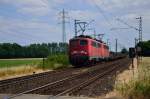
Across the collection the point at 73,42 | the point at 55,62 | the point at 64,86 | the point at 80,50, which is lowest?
the point at 64,86

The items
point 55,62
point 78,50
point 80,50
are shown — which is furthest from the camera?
point 55,62

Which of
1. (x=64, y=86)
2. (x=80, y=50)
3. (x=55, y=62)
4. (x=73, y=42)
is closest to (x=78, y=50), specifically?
(x=80, y=50)

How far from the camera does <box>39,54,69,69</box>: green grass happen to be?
50.0 meters

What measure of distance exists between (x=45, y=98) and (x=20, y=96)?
1286 mm

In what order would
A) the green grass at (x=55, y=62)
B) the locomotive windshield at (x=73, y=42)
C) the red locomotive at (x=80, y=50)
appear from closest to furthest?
the red locomotive at (x=80, y=50) < the locomotive windshield at (x=73, y=42) < the green grass at (x=55, y=62)

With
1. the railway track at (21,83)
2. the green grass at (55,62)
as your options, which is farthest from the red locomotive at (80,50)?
the railway track at (21,83)

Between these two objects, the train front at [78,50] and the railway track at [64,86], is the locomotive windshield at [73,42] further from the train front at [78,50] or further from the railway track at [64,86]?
the railway track at [64,86]

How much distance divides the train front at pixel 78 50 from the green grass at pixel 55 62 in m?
4.33

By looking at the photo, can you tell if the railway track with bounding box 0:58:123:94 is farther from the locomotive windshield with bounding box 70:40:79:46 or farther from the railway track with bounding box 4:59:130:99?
the locomotive windshield with bounding box 70:40:79:46

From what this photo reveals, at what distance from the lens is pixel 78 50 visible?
1829 inches

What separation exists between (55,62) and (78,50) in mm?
6988

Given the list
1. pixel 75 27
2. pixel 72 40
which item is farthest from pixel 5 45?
pixel 72 40

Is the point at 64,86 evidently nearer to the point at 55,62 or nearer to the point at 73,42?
the point at 73,42

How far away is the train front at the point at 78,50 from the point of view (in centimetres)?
4600
